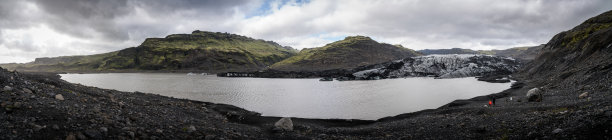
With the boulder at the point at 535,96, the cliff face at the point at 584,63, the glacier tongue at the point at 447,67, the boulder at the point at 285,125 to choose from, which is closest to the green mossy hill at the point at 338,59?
the glacier tongue at the point at 447,67

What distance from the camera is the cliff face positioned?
30578 millimetres

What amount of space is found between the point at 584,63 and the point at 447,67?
77.5 m

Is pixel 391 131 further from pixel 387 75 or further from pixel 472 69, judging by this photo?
pixel 472 69

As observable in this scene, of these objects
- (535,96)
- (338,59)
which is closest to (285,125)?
(535,96)

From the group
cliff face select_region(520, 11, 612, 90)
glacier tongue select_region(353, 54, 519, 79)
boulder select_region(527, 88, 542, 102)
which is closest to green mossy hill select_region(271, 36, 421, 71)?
glacier tongue select_region(353, 54, 519, 79)

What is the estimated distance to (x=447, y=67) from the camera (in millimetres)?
121938

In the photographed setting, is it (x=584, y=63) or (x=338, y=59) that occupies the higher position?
(x=338, y=59)

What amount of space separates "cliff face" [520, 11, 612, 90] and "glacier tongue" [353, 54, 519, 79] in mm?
32180

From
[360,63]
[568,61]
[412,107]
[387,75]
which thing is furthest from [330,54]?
[412,107]

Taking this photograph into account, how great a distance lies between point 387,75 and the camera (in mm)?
110750

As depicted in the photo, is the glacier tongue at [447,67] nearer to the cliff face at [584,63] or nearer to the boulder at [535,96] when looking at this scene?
the cliff face at [584,63]

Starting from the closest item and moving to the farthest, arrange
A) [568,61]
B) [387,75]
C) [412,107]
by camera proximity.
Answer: [412,107]
[568,61]
[387,75]

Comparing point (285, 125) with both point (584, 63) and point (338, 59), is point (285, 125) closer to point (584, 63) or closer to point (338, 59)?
point (584, 63)

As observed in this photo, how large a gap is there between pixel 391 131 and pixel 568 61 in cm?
6028
